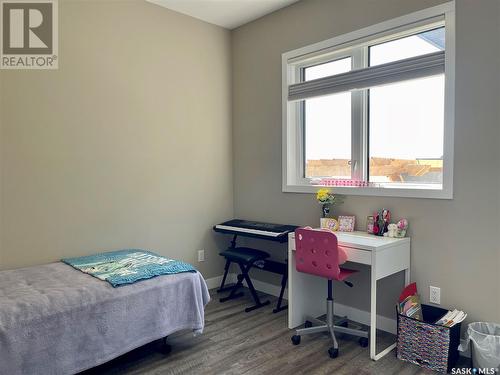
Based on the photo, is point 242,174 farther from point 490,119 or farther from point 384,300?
point 490,119

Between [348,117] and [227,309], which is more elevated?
[348,117]

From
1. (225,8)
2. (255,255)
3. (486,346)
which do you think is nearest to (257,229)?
(255,255)

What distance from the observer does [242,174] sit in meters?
4.14

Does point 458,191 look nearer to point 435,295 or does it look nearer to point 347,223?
point 435,295

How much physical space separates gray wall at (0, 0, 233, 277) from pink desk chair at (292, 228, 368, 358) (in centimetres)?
151

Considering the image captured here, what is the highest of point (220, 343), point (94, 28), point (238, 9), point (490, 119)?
point (238, 9)

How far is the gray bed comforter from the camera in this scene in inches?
75.7

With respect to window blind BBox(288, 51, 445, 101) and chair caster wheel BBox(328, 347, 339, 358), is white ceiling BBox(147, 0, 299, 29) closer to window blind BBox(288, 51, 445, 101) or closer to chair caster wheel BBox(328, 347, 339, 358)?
window blind BBox(288, 51, 445, 101)

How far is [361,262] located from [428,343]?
0.64 metres

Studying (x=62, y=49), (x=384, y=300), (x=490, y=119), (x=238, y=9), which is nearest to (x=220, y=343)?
(x=384, y=300)

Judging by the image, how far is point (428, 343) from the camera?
7.75 feet

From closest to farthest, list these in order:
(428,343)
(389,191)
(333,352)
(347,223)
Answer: (428,343) → (333,352) → (389,191) → (347,223)

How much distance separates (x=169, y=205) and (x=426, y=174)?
2350 millimetres

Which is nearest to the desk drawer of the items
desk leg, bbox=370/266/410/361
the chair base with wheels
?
desk leg, bbox=370/266/410/361
